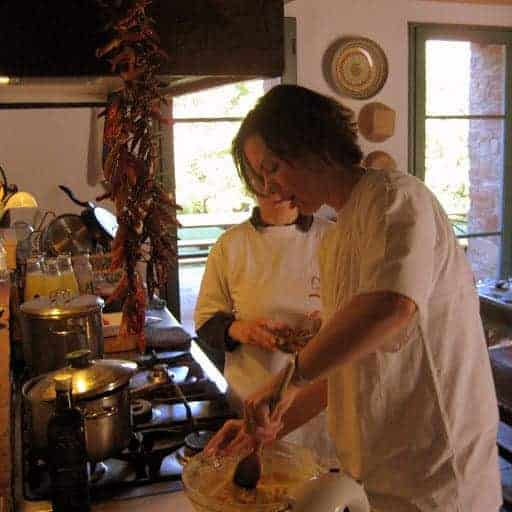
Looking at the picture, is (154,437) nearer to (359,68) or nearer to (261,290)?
(261,290)

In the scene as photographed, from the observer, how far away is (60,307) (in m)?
1.81

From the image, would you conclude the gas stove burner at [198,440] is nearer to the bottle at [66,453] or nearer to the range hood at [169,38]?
the bottle at [66,453]

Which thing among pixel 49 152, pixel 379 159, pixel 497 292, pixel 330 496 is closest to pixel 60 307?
pixel 330 496

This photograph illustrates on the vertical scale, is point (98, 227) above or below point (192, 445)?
above

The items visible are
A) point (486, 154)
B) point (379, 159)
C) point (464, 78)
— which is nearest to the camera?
point (379, 159)

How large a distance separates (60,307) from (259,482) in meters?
0.90

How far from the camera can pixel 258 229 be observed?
7.45 ft

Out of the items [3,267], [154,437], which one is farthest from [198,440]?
[3,267]

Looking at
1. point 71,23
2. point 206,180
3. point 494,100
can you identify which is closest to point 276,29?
point 71,23

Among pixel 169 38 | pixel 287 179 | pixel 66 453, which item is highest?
pixel 169 38

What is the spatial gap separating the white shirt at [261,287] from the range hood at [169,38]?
0.90 metres

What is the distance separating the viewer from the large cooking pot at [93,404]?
4.26 ft

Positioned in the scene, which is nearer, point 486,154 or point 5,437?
point 5,437

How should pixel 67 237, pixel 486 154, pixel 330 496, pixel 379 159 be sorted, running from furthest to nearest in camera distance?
pixel 486 154, pixel 379 159, pixel 67 237, pixel 330 496
